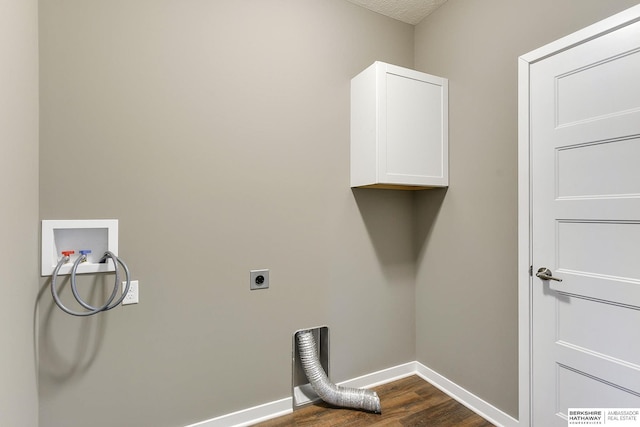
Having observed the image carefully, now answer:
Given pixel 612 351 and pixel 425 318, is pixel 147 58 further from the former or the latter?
pixel 612 351

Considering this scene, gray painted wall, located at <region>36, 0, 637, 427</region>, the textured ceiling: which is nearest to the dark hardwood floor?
gray painted wall, located at <region>36, 0, 637, 427</region>

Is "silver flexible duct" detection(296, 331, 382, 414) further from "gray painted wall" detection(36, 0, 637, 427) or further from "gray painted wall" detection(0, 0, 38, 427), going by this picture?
"gray painted wall" detection(0, 0, 38, 427)

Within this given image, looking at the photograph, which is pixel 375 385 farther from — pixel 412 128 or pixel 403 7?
pixel 403 7

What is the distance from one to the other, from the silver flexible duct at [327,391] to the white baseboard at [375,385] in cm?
17

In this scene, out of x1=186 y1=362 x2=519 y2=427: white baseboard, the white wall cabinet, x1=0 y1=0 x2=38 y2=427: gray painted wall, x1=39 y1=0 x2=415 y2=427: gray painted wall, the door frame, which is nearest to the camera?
x1=0 y1=0 x2=38 y2=427: gray painted wall

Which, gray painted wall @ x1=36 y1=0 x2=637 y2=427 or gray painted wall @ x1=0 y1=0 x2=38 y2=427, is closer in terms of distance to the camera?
gray painted wall @ x1=0 y1=0 x2=38 y2=427

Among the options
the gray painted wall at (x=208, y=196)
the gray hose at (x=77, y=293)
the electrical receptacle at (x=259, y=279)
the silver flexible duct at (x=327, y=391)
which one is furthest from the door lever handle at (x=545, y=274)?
the gray hose at (x=77, y=293)

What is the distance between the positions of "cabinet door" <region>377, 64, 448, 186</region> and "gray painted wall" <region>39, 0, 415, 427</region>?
32 centimetres

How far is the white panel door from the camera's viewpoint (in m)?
1.25

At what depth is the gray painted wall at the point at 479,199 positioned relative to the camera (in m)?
1.66

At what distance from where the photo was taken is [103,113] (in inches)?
57.1

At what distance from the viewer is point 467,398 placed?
1923 millimetres

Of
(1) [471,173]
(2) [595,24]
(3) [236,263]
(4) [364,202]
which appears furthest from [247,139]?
(2) [595,24]

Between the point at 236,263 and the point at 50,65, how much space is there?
4.21 ft
